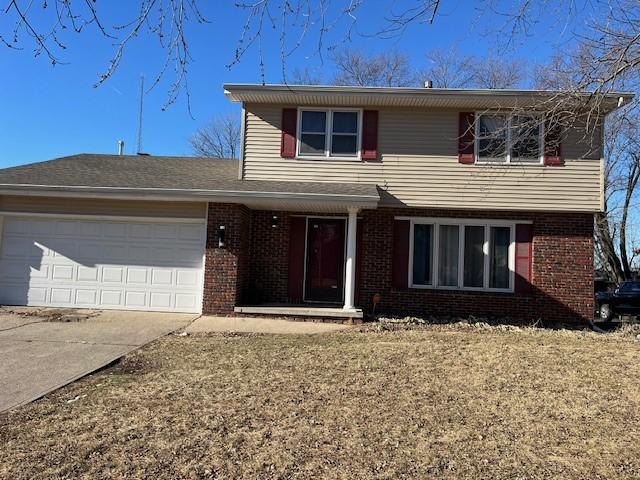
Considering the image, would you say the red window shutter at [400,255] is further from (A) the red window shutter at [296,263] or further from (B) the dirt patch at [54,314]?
(B) the dirt patch at [54,314]

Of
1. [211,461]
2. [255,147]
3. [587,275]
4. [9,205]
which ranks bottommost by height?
[211,461]

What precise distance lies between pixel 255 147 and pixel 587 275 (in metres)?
8.57

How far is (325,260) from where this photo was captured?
1317 centimetres

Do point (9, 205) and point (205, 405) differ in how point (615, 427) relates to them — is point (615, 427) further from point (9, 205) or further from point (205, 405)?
point (9, 205)

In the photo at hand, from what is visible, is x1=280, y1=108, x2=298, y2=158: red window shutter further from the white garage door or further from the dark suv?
the dark suv

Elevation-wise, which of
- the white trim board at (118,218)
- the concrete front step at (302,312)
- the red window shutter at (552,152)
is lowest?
the concrete front step at (302,312)

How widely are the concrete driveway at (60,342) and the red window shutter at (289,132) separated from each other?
4508mm

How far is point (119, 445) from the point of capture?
4.23m

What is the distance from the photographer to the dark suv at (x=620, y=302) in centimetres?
1568

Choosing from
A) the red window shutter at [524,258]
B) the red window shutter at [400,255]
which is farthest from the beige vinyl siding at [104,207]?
the red window shutter at [524,258]

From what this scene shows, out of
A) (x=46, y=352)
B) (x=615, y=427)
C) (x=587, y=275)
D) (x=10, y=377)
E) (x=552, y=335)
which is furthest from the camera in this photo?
(x=587, y=275)

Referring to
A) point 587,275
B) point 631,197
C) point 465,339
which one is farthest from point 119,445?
point 631,197

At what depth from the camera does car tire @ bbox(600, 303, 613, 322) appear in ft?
52.8

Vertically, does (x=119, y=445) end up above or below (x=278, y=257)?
below
